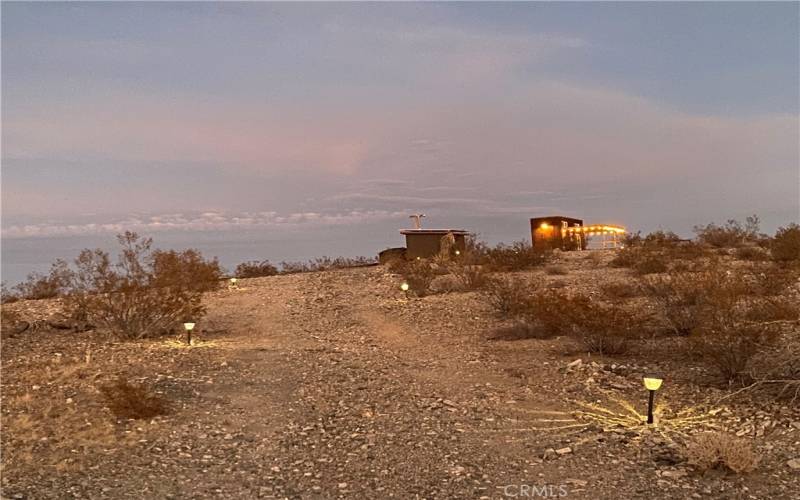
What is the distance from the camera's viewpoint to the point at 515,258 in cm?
2250

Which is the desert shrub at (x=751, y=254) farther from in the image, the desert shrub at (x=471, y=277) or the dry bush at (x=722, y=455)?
the dry bush at (x=722, y=455)

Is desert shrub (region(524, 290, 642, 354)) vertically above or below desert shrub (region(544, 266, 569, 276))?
below

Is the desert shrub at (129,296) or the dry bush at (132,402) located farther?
the desert shrub at (129,296)

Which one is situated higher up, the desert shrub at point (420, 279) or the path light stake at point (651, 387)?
the desert shrub at point (420, 279)

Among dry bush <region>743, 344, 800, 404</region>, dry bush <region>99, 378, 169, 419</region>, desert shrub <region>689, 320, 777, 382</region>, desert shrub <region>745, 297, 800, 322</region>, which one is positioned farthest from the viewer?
desert shrub <region>745, 297, 800, 322</region>

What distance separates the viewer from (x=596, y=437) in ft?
21.4

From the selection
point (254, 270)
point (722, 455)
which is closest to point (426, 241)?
point (254, 270)

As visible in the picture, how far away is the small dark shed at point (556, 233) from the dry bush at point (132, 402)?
2721cm

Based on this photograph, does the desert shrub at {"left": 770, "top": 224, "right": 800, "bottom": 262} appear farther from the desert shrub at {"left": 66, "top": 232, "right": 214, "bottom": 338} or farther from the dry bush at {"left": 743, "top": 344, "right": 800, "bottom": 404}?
the desert shrub at {"left": 66, "top": 232, "right": 214, "bottom": 338}

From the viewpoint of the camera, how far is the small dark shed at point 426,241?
1179 inches

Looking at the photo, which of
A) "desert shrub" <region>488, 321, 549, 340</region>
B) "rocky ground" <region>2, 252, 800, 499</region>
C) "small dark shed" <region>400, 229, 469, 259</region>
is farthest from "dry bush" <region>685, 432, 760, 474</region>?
"small dark shed" <region>400, 229, 469, 259</region>

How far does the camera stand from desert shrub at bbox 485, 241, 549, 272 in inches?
858

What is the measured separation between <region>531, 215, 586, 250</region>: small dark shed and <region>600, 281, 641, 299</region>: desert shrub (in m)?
17.7

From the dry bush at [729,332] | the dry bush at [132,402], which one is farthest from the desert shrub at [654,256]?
the dry bush at [132,402]
